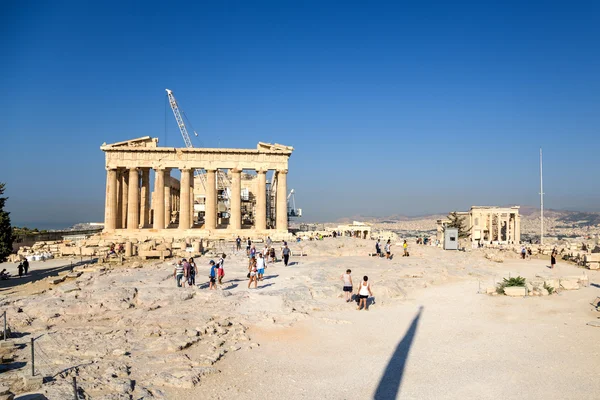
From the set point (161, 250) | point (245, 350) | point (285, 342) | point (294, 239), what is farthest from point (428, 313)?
point (294, 239)

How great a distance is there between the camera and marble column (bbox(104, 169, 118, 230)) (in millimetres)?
43688

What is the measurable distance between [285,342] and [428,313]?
19.0 feet

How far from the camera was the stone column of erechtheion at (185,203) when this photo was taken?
4453 centimetres

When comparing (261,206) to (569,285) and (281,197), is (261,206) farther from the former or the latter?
(569,285)

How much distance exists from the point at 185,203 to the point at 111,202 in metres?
7.19

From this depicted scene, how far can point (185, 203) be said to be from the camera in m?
45.0

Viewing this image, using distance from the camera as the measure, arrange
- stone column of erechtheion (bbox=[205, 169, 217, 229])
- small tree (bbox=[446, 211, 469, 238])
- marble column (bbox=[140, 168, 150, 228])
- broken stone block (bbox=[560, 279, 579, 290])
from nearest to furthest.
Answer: broken stone block (bbox=[560, 279, 579, 290]) → stone column of erechtheion (bbox=[205, 169, 217, 229]) → marble column (bbox=[140, 168, 150, 228]) → small tree (bbox=[446, 211, 469, 238])

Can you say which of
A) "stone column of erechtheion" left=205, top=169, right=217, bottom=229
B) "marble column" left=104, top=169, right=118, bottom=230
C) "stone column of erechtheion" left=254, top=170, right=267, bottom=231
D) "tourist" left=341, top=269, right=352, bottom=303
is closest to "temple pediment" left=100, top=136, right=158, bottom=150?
"marble column" left=104, top=169, right=118, bottom=230

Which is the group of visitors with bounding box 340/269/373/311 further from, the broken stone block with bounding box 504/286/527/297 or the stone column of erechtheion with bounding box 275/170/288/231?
the stone column of erechtheion with bounding box 275/170/288/231

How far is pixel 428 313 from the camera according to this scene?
1522 cm

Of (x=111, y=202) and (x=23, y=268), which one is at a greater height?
(x=111, y=202)

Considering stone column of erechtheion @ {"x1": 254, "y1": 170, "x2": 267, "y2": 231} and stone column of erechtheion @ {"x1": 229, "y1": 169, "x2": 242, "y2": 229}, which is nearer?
stone column of erechtheion @ {"x1": 229, "y1": 169, "x2": 242, "y2": 229}

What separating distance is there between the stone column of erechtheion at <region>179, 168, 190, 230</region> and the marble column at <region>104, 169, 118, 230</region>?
21.1 feet

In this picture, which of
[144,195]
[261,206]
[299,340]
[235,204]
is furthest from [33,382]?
[144,195]
